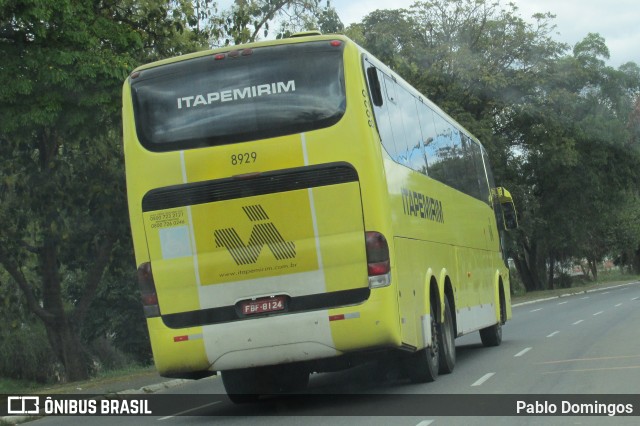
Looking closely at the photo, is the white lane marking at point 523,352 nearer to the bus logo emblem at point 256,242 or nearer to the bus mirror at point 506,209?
the bus mirror at point 506,209

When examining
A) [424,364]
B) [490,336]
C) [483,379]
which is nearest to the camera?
[424,364]

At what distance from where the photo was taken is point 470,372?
1479cm

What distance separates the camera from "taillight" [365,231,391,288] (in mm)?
10891

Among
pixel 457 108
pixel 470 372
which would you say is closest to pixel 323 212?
pixel 470 372

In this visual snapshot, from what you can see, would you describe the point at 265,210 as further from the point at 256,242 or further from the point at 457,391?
the point at 457,391

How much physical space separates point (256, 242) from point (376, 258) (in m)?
1.32

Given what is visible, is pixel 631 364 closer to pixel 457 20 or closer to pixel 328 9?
pixel 328 9

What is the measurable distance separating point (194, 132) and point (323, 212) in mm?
1728

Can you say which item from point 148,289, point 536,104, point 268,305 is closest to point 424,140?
point 268,305

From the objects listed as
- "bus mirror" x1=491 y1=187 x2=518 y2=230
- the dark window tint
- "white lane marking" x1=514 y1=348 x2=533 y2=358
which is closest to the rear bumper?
the dark window tint

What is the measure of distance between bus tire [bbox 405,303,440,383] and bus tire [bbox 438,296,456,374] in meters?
0.43

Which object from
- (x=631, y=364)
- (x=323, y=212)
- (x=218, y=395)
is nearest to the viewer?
(x=323, y=212)

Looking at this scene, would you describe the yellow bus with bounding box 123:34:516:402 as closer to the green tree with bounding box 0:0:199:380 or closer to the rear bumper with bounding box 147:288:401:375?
the rear bumper with bounding box 147:288:401:375

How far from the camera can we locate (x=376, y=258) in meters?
10.9
